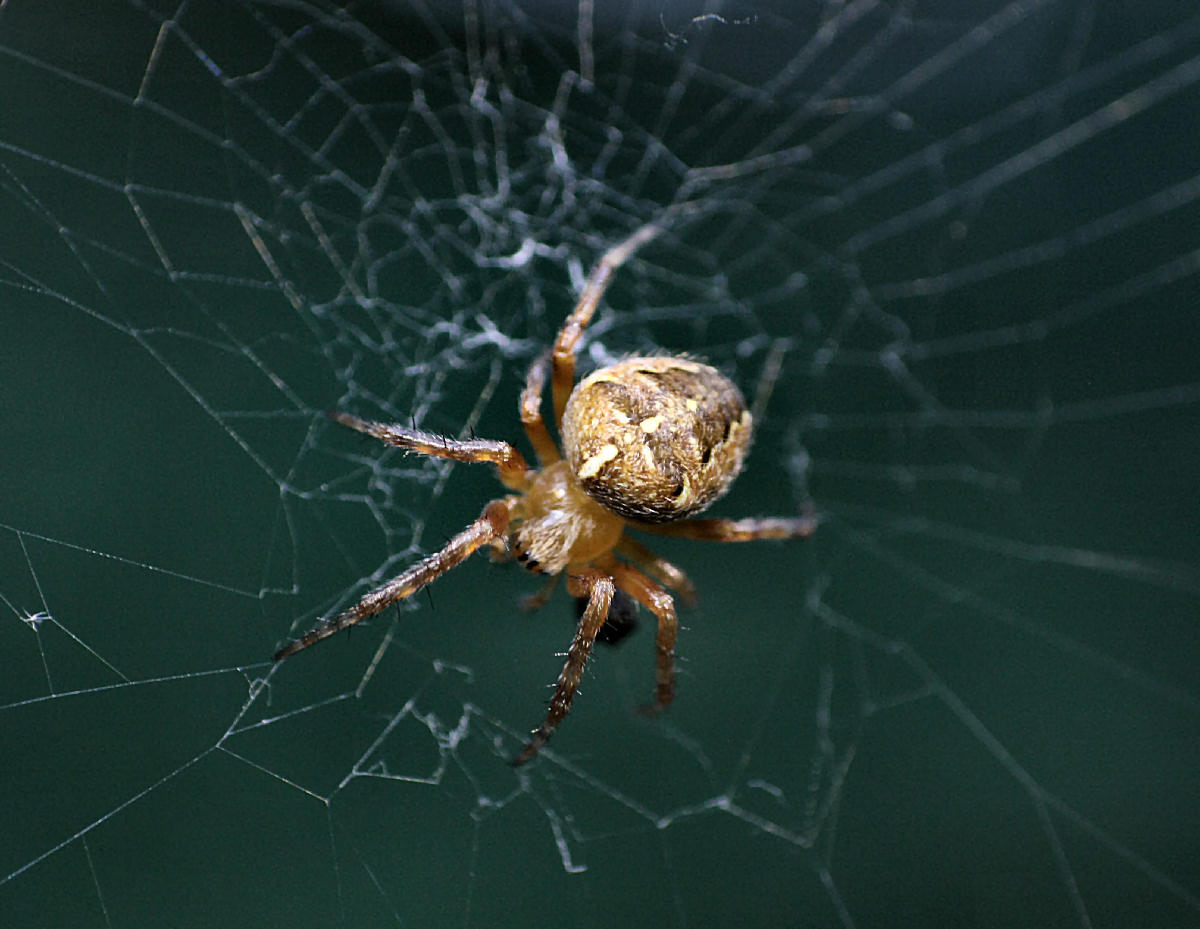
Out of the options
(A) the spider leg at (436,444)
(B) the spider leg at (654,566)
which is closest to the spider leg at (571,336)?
(A) the spider leg at (436,444)

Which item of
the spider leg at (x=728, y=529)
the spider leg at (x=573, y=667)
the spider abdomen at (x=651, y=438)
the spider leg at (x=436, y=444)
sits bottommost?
the spider leg at (x=573, y=667)

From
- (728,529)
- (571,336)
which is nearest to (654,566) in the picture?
(728,529)

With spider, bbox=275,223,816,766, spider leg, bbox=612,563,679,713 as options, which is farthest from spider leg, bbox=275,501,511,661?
spider leg, bbox=612,563,679,713

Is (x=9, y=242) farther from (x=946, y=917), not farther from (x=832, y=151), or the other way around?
(x=946, y=917)

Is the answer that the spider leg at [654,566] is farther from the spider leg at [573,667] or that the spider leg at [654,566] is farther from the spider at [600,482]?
the spider leg at [573,667]

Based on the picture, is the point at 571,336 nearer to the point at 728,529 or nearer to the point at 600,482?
the point at 600,482
